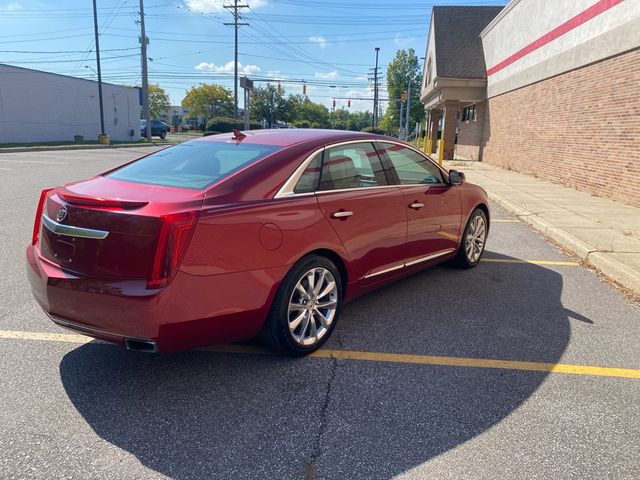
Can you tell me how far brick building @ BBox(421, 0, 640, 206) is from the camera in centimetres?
1044

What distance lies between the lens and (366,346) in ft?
12.4

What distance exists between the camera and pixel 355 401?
3.02 metres

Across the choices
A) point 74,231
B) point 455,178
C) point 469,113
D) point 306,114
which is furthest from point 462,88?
point 306,114

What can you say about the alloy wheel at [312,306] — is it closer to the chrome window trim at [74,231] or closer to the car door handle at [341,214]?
the car door handle at [341,214]

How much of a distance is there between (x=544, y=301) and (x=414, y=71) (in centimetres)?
7509

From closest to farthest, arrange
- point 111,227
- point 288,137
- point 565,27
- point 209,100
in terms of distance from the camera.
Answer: point 111,227, point 288,137, point 565,27, point 209,100

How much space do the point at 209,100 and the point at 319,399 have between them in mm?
83835

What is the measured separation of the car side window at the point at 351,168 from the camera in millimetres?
3826

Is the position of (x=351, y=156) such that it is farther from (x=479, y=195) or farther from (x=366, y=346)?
(x=479, y=195)

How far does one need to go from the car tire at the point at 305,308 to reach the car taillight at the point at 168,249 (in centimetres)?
79

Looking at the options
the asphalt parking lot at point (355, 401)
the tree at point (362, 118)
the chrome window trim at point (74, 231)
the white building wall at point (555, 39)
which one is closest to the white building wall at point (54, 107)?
the white building wall at point (555, 39)

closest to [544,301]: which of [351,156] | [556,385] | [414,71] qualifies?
[556,385]

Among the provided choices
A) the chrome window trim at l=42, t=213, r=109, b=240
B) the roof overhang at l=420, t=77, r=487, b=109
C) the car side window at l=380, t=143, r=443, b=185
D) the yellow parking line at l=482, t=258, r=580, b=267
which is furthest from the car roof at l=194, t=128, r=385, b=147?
the roof overhang at l=420, t=77, r=487, b=109

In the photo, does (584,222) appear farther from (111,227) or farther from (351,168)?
(111,227)
